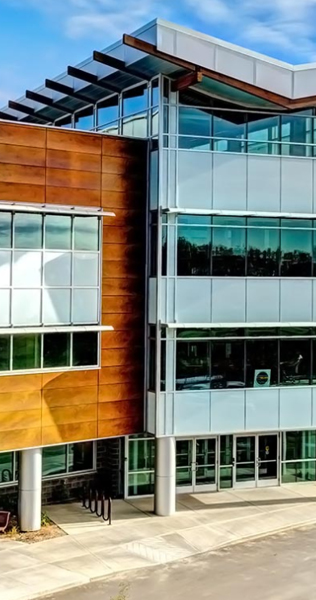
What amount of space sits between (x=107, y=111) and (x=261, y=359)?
8.26 meters

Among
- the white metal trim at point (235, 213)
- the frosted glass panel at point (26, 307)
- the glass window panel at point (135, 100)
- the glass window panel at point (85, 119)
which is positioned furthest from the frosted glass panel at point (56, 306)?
the glass window panel at point (85, 119)

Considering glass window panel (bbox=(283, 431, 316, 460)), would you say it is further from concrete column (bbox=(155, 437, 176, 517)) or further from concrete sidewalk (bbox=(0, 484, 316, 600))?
concrete column (bbox=(155, 437, 176, 517))

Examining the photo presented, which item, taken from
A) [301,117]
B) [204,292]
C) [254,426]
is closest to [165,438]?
[254,426]

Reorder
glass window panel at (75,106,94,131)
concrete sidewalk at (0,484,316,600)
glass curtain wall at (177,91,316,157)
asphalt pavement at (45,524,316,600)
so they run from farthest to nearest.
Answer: glass window panel at (75,106,94,131)
glass curtain wall at (177,91,316,157)
concrete sidewalk at (0,484,316,600)
asphalt pavement at (45,524,316,600)

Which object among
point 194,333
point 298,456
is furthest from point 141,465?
point 298,456

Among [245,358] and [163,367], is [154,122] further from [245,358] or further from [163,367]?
[245,358]

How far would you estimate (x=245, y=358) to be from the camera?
65.0 feet

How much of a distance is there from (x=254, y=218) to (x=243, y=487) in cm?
804

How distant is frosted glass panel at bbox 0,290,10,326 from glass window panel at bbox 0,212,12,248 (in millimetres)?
1088

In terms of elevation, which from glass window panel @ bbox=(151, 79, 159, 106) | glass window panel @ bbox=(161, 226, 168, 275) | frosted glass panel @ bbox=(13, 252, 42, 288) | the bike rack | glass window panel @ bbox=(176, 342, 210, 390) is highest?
glass window panel @ bbox=(151, 79, 159, 106)

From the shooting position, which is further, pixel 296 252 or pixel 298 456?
pixel 298 456

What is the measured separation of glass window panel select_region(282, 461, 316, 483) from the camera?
22.5 meters

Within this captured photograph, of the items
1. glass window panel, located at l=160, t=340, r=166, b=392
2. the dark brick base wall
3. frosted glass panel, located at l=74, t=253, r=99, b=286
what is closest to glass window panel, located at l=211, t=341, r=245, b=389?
glass window panel, located at l=160, t=340, r=166, b=392

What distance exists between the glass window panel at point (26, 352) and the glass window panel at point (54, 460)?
363cm
